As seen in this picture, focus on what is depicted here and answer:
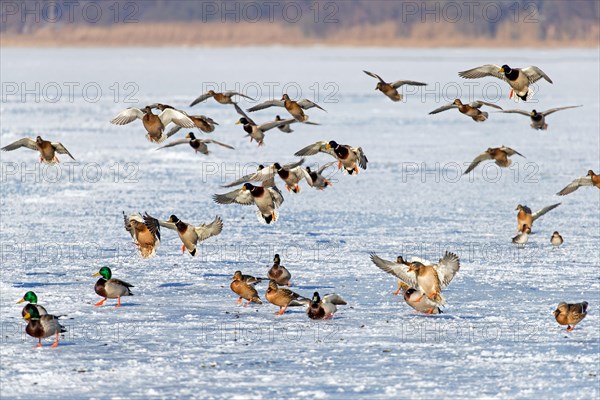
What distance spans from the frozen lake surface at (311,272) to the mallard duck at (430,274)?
1.01 ft

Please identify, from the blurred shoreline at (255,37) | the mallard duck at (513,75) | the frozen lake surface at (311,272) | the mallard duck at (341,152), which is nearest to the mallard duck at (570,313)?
the frozen lake surface at (311,272)

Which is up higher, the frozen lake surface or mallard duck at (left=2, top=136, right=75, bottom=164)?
mallard duck at (left=2, top=136, right=75, bottom=164)

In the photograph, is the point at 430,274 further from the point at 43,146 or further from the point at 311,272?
the point at 43,146

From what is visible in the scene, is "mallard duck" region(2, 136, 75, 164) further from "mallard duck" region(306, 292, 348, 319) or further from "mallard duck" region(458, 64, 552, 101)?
"mallard duck" region(458, 64, 552, 101)

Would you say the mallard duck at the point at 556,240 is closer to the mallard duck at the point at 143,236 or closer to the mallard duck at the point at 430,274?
the mallard duck at the point at 430,274

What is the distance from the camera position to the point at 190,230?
37.2ft

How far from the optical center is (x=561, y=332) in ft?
31.9

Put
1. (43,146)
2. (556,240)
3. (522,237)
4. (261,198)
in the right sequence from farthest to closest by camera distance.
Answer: (522,237)
(556,240)
(43,146)
(261,198)

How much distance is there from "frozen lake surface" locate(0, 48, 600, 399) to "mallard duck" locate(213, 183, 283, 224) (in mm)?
913

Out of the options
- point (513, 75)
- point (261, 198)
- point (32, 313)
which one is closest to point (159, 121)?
point (261, 198)

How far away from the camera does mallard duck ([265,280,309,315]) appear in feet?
33.7

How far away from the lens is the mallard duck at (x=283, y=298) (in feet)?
33.7

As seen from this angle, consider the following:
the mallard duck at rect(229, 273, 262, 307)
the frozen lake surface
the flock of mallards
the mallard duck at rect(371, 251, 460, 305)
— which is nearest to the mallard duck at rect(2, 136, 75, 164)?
the flock of mallards

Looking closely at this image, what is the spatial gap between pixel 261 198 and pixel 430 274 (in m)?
2.02
